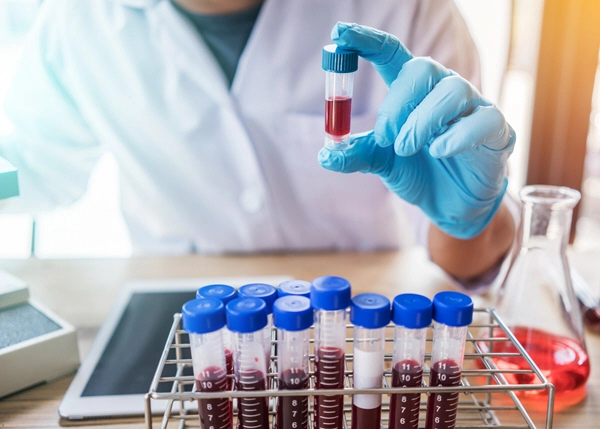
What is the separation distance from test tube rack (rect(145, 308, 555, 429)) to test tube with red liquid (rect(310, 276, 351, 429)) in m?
0.02

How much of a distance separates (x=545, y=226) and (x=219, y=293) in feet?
1.64

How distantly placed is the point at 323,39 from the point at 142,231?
2.25 ft

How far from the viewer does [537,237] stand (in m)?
0.83

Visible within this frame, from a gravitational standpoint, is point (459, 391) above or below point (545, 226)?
below

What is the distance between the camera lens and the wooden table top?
1.06 metres

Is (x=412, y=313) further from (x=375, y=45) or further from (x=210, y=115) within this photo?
(x=210, y=115)

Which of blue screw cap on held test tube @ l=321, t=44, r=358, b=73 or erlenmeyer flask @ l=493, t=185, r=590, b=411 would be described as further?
erlenmeyer flask @ l=493, t=185, r=590, b=411

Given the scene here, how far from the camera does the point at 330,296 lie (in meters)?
0.58

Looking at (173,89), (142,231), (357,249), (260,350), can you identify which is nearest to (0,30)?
(173,89)

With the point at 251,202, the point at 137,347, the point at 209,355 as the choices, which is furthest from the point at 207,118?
the point at 209,355

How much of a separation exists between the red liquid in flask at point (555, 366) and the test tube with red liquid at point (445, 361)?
8.3 inches

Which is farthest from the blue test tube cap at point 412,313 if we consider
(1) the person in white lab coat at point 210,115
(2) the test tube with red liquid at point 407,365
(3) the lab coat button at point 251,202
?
(3) the lab coat button at point 251,202

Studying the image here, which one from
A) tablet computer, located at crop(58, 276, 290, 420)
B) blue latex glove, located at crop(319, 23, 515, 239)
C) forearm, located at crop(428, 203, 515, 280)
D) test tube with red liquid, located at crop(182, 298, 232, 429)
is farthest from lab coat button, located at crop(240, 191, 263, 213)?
test tube with red liquid, located at crop(182, 298, 232, 429)

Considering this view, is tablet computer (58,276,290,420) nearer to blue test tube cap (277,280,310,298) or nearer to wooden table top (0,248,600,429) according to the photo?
wooden table top (0,248,600,429)
